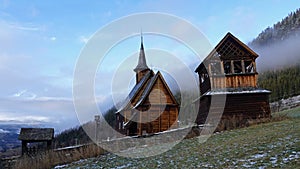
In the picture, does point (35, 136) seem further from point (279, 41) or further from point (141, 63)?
point (279, 41)

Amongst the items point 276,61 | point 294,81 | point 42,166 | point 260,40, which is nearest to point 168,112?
point 42,166

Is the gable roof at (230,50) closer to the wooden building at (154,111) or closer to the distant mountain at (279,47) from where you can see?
the wooden building at (154,111)

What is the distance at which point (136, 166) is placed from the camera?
12055 millimetres

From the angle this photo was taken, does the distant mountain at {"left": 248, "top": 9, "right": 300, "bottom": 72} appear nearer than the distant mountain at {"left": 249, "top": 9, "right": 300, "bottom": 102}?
No

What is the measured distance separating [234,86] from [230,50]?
2.85 meters

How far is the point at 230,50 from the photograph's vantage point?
74.9ft

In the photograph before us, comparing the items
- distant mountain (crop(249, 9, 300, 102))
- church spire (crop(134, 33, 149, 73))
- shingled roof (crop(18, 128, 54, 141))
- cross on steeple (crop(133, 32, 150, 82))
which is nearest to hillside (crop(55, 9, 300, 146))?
distant mountain (crop(249, 9, 300, 102))

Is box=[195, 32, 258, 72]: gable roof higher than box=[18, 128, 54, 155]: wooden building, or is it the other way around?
box=[195, 32, 258, 72]: gable roof

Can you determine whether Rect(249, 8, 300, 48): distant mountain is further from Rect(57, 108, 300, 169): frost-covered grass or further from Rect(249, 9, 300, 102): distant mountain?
Rect(57, 108, 300, 169): frost-covered grass

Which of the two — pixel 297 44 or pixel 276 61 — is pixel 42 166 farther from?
pixel 297 44

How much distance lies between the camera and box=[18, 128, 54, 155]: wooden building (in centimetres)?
2856

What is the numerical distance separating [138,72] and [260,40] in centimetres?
16607

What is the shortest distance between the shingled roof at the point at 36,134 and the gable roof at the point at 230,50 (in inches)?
677

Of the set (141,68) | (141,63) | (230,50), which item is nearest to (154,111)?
(230,50)
